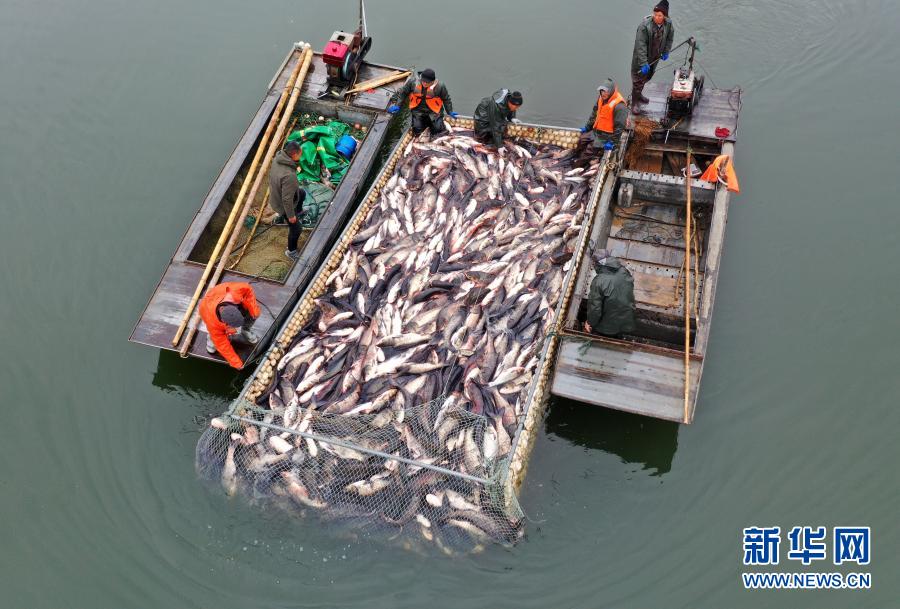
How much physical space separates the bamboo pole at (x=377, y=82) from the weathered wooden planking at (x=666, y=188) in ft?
14.5

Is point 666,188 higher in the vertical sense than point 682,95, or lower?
lower

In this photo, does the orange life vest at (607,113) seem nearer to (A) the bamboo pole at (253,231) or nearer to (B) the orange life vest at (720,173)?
(B) the orange life vest at (720,173)

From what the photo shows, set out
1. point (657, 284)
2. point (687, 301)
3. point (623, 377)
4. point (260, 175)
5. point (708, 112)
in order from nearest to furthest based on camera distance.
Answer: point (623, 377) → point (687, 301) → point (657, 284) → point (260, 175) → point (708, 112)

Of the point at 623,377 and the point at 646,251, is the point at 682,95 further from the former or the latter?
the point at 623,377

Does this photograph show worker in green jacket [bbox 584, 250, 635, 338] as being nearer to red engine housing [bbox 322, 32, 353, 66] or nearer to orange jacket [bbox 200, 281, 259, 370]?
orange jacket [bbox 200, 281, 259, 370]

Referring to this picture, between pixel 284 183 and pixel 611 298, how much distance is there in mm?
4667

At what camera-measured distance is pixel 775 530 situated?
345 inches

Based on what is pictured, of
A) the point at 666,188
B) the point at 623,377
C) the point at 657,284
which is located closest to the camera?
the point at 623,377

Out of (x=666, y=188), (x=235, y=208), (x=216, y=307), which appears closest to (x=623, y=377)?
(x=666, y=188)

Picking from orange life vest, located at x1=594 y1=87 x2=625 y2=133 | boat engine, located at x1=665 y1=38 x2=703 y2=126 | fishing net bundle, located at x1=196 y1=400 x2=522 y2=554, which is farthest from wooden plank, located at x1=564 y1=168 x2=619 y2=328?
fishing net bundle, located at x1=196 y1=400 x2=522 y2=554

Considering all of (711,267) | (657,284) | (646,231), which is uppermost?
(646,231)

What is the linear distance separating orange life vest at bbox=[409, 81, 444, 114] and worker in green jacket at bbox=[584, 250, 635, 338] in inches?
177

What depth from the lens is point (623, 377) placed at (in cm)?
866

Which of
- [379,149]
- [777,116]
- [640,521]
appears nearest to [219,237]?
[379,149]
